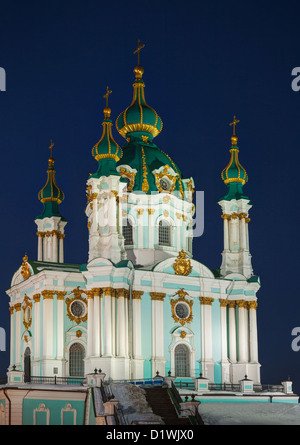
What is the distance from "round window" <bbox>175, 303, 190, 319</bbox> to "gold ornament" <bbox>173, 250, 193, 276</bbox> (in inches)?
57.6

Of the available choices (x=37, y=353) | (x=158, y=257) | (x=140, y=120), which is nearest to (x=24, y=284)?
(x=37, y=353)

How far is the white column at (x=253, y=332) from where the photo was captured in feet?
149

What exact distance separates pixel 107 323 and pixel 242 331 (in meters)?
7.55

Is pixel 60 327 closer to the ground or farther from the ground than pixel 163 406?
farther from the ground

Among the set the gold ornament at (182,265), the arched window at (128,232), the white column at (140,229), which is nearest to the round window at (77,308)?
the arched window at (128,232)

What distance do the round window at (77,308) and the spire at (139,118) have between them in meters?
9.20

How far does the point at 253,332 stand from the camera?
150ft

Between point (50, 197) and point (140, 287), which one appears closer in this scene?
point (140, 287)

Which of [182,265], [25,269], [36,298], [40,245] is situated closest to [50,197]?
[40,245]

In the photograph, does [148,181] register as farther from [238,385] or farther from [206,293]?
[238,385]

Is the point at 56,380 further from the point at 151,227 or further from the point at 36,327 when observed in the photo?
the point at 151,227

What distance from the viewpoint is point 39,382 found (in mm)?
41250
